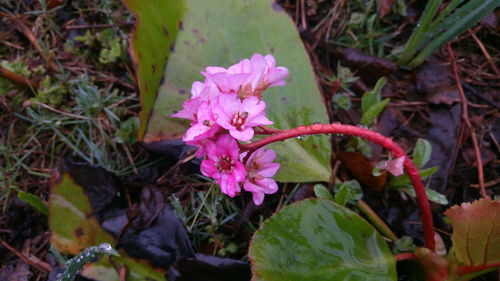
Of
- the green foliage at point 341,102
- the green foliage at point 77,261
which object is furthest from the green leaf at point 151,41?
the green foliage at point 341,102

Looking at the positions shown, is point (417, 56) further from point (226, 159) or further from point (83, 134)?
point (83, 134)

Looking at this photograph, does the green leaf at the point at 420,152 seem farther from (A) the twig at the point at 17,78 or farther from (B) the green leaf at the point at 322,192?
(A) the twig at the point at 17,78

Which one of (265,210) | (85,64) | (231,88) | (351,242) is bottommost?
(265,210)

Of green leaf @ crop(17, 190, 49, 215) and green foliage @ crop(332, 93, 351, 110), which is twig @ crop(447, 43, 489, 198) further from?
green leaf @ crop(17, 190, 49, 215)

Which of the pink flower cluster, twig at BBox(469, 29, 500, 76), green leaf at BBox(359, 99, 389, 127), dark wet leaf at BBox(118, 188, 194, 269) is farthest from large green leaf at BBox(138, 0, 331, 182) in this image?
twig at BBox(469, 29, 500, 76)

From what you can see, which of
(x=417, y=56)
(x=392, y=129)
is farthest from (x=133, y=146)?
(x=417, y=56)

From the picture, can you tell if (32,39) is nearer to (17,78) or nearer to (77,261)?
(17,78)
